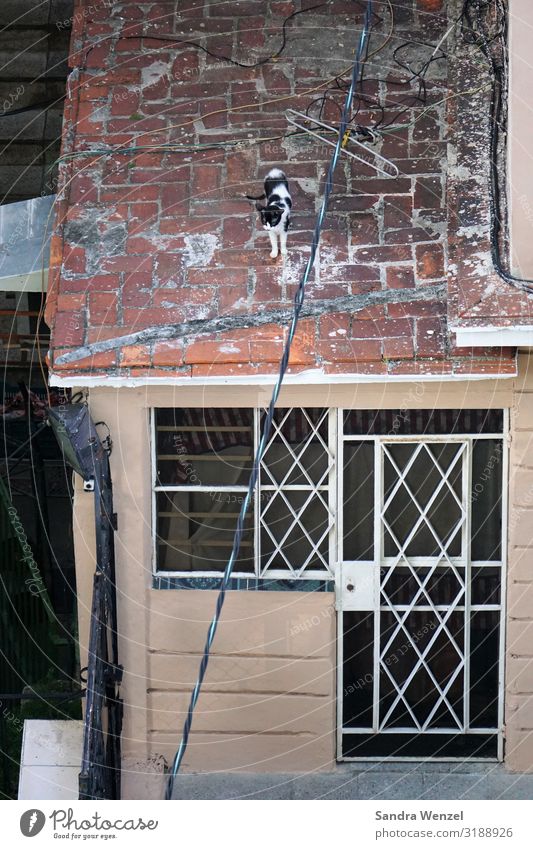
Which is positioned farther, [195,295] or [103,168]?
[103,168]

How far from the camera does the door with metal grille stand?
7414 millimetres

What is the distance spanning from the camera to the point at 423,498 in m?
7.47

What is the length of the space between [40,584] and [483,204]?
18.3ft

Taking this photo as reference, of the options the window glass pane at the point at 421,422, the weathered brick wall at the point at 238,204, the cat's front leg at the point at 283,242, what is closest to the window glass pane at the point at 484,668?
the window glass pane at the point at 421,422

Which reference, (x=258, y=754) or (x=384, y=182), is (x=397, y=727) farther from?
(x=384, y=182)

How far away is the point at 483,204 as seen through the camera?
23.2 feet

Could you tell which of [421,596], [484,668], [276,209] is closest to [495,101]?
[276,209]

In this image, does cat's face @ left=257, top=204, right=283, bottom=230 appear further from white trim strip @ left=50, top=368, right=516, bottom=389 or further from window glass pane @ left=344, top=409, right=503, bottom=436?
window glass pane @ left=344, top=409, right=503, bottom=436

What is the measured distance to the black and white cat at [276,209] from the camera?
23.3 feet

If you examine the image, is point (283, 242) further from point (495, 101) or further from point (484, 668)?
point (484, 668)

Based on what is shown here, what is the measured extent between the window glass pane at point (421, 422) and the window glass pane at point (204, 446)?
687 millimetres

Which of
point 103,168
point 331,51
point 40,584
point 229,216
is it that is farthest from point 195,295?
point 40,584

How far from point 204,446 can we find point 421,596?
172 cm

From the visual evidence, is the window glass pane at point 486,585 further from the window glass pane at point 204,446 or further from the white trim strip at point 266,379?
the window glass pane at point 204,446
